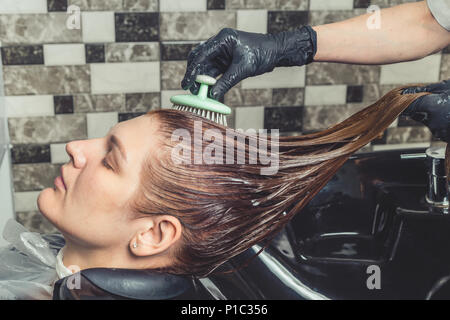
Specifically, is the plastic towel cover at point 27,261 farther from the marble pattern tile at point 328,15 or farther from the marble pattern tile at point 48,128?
the marble pattern tile at point 328,15

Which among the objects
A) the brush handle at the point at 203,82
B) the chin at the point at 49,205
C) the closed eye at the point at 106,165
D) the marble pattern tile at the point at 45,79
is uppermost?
the brush handle at the point at 203,82

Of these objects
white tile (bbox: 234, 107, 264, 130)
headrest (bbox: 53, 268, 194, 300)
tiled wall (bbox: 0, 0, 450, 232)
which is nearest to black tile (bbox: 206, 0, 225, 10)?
tiled wall (bbox: 0, 0, 450, 232)

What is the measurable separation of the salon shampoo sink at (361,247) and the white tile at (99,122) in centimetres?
87

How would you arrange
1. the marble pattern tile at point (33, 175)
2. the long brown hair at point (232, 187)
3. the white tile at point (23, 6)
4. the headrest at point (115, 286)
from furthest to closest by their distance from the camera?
the marble pattern tile at point (33, 175), the white tile at point (23, 6), the long brown hair at point (232, 187), the headrest at point (115, 286)

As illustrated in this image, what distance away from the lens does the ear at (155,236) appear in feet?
3.78

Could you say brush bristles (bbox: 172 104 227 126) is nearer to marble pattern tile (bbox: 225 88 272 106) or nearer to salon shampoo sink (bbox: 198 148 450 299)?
salon shampoo sink (bbox: 198 148 450 299)

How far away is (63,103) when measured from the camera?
78.9 inches

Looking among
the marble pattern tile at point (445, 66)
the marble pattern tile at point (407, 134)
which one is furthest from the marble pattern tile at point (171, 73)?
the marble pattern tile at point (445, 66)

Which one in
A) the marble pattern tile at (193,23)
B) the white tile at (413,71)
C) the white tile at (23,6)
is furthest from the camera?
the white tile at (413,71)

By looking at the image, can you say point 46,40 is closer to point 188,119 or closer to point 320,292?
point 188,119

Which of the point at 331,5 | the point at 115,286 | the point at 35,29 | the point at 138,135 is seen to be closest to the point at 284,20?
the point at 331,5

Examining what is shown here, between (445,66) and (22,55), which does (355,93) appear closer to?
(445,66)

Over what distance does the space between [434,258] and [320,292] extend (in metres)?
0.33
